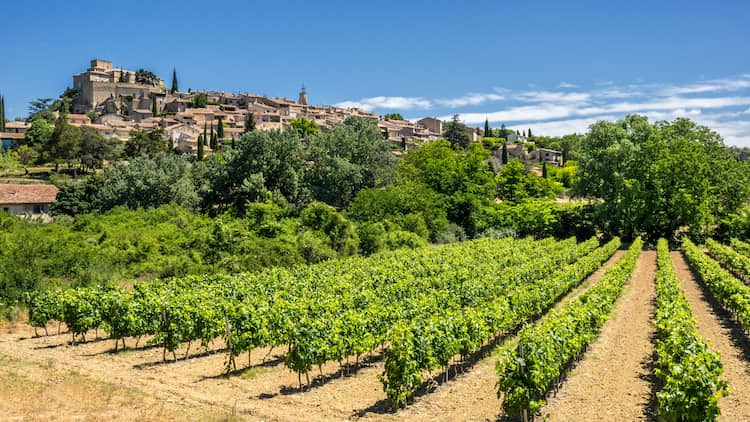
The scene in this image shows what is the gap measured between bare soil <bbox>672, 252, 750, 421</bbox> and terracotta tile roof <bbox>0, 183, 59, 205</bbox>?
48.9 m

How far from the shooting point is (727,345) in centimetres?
1638

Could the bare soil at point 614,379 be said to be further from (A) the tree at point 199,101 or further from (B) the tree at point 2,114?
(A) the tree at point 199,101

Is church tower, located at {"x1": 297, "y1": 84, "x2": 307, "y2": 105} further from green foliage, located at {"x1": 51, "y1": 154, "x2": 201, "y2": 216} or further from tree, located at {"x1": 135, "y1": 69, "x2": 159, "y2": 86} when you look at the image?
green foliage, located at {"x1": 51, "y1": 154, "x2": 201, "y2": 216}

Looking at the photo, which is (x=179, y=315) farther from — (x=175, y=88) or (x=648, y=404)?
(x=175, y=88)

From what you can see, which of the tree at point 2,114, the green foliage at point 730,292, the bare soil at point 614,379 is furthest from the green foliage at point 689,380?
the tree at point 2,114

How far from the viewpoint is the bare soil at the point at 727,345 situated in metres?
11.5

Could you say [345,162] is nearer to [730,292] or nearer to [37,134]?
[730,292]

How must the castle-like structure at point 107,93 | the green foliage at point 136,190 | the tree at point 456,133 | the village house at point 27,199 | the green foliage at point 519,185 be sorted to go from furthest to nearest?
the castle-like structure at point 107,93 → the tree at point 456,133 → the green foliage at point 519,185 → the village house at point 27,199 → the green foliage at point 136,190

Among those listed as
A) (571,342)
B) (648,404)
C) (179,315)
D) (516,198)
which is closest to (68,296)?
(179,315)

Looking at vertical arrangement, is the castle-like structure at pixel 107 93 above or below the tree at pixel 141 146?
above

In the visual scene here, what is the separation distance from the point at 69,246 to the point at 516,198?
4329 cm

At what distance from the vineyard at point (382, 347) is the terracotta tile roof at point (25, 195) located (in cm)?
3214

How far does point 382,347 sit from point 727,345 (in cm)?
1047

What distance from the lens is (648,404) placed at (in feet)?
38.1
